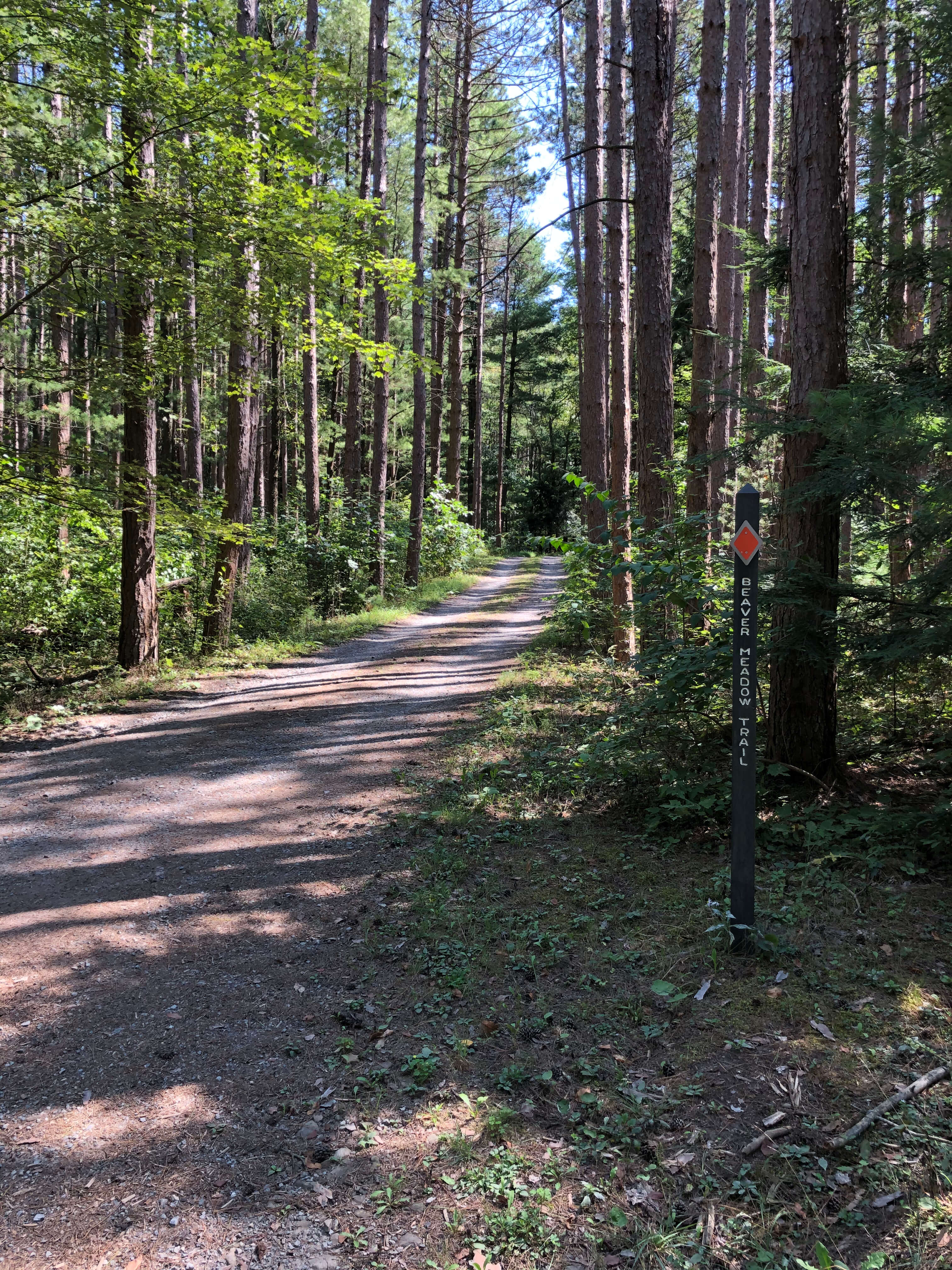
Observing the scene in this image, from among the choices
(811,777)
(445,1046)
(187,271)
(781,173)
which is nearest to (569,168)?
(781,173)

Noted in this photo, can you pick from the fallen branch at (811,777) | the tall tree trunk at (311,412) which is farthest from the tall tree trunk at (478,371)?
the fallen branch at (811,777)

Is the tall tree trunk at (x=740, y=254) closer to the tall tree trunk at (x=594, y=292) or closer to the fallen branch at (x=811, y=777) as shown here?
the tall tree trunk at (x=594, y=292)

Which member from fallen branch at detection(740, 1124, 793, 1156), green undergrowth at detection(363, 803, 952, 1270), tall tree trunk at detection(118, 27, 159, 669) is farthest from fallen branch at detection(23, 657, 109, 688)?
fallen branch at detection(740, 1124, 793, 1156)

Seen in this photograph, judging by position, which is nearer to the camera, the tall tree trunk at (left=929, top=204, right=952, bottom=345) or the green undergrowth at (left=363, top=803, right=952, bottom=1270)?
the green undergrowth at (left=363, top=803, right=952, bottom=1270)

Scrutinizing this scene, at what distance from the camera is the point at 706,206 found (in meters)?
9.84

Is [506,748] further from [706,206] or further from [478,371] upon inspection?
[478,371]

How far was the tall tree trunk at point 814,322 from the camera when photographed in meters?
4.87

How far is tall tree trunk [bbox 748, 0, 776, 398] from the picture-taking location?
11.9 m

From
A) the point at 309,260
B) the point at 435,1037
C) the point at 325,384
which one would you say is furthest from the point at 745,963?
the point at 325,384

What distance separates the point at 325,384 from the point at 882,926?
110 ft

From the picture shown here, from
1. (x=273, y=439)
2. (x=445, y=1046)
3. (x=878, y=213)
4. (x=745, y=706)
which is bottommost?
(x=445, y=1046)

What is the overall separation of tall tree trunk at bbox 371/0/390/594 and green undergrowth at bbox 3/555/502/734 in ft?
7.80

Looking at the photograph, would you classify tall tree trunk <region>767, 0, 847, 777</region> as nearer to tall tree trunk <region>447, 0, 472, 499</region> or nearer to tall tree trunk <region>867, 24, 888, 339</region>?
tall tree trunk <region>867, 24, 888, 339</region>

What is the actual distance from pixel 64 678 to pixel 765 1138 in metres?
8.99
